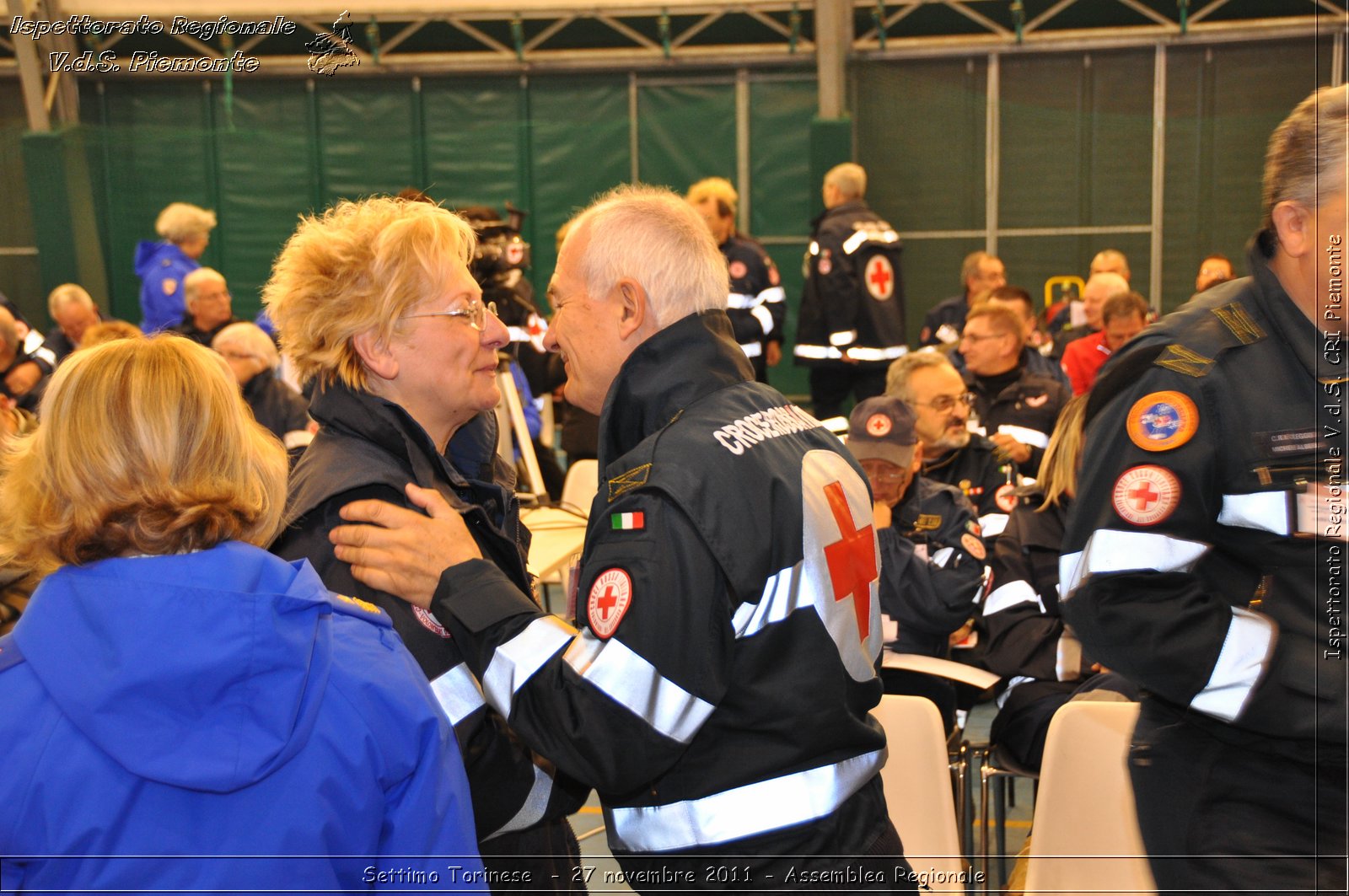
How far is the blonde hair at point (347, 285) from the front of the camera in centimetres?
200

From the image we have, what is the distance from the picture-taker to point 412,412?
6.83 ft

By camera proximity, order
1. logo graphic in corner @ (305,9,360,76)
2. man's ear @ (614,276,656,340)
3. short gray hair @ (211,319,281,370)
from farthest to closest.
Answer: logo graphic in corner @ (305,9,360,76), short gray hair @ (211,319,281,370), man's ear @ (614,276,656,340)

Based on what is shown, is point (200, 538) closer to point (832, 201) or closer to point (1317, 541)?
point (1317, 541)

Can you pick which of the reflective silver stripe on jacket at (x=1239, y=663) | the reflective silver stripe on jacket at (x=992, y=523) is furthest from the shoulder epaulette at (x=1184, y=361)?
the reflective silver stripe on jacket at (x=992, y=523)

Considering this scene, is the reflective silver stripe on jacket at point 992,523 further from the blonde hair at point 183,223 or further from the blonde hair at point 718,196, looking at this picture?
the blonde hair at point 183,223

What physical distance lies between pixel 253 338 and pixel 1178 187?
943 centimetres

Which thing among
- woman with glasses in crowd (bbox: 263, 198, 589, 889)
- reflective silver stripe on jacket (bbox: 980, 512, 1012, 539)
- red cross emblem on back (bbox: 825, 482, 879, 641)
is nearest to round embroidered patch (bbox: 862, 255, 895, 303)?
reflective silver stripe on jacket (bbox: 980, 512, 1012, 539)

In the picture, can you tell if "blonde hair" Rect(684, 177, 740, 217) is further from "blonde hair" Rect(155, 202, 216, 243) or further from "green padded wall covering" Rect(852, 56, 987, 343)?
"green padded wall covering" Rect(852, 56, 987, 343)

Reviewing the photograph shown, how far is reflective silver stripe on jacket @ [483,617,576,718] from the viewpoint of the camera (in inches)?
64.8

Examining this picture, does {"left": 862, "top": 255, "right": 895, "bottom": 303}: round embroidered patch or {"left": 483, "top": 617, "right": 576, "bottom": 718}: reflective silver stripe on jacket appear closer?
{"left": 483, "top": 617, "right": 576, "bottom": 718}: reflective silver stripe on jacket

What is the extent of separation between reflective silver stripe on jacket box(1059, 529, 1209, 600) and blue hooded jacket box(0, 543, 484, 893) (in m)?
0.98

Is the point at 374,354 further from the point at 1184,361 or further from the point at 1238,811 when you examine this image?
the point at 1238,811

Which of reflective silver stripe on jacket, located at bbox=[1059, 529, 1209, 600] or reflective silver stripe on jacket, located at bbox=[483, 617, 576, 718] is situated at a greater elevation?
reflective silver stripe on jacket, located at bbox=[1059, 529, 1209, 600]

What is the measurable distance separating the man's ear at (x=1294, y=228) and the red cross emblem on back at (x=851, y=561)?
27.5 inches
